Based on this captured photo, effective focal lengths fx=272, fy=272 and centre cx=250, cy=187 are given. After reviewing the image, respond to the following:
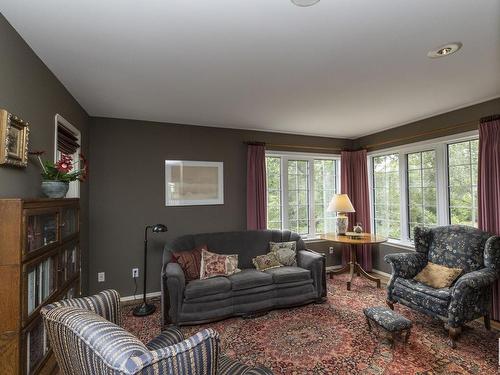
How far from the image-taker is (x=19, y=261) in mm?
1419

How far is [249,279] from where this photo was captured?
324 centimetres

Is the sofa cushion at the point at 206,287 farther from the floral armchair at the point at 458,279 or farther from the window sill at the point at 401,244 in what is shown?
the window sill at the point at 401,244

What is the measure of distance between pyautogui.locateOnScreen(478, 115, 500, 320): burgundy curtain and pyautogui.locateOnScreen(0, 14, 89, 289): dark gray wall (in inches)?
173

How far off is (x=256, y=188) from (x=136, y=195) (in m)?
1.81

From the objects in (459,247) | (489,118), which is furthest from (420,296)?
(489,118)

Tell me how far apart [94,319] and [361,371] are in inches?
82.3

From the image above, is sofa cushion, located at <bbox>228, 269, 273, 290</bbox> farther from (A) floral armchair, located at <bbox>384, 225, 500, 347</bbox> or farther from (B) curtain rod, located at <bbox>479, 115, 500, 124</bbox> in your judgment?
(B) curtain rod, located at <bbox>479, 115, 500, 124</bbox>

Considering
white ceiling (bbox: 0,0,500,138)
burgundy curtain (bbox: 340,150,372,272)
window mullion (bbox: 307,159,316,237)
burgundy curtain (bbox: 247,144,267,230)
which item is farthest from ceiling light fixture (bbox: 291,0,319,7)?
Result: burgundy curtain (bbox: 340,150,372,272)

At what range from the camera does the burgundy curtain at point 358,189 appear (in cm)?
489

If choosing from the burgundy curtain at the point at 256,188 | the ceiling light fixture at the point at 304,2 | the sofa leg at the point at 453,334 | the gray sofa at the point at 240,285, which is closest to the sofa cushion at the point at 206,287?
the gray sofa at the point at 240,285

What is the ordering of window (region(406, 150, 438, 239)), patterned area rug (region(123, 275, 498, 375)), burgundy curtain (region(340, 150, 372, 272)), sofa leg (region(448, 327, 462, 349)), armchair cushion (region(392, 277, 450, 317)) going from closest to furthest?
patterned area rug (region(123, 275, 498, 375)), sofa leg (region(448, 327, 462, 349)), armchair cushion (region(392, 277, 450, 317)), window (region(406, 150, 438, 239)), burgundy curtain (region(340, 150, 372, 272))

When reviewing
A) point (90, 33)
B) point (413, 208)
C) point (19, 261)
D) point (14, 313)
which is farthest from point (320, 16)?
point (413, 208)

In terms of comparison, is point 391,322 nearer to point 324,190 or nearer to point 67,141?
point 324,190

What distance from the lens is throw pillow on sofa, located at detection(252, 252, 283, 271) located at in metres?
3.66
